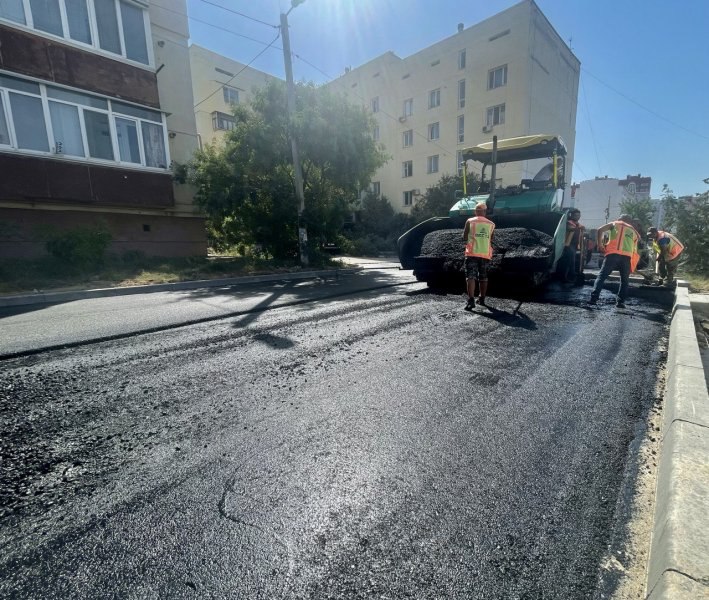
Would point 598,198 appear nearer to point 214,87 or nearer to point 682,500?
point 214,87

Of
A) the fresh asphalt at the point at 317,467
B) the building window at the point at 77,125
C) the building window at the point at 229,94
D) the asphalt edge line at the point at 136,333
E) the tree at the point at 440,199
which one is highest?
the building window at the point at 229,94

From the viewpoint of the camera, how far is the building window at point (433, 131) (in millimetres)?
30266

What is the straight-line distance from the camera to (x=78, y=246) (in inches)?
398

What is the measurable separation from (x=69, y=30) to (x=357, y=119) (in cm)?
997

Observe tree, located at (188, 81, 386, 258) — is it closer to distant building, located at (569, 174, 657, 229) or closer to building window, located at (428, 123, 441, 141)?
building window, located at (428, 123, 441, 141)

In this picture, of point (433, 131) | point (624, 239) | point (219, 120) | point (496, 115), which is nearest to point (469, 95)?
point (496, 115)

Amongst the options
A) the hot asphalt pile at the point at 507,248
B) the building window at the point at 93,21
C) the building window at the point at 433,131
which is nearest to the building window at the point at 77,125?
the building window at the point at 93,21

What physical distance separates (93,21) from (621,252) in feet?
55.5

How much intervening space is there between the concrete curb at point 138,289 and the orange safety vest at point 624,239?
8638 millimetres

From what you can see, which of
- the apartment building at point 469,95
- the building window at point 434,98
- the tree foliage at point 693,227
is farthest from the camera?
the building window at point 434,98

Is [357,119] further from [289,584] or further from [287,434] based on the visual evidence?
[289,584]

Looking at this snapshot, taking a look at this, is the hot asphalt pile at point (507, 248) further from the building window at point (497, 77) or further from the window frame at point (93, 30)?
the building window at point (497, 77)

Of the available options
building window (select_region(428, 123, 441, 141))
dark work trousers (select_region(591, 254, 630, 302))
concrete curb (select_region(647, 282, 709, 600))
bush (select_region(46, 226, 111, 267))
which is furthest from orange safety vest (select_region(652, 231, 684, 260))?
building window (select_region(428, 123, 441, 141))

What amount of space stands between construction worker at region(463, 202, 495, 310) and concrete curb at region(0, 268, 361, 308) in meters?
7.16
